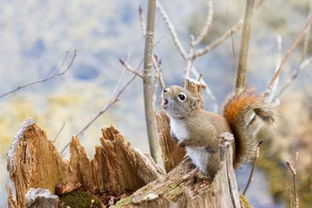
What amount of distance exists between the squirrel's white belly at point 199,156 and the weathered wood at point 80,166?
137 millimetres

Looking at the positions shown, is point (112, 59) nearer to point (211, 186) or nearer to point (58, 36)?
point (58, 36)

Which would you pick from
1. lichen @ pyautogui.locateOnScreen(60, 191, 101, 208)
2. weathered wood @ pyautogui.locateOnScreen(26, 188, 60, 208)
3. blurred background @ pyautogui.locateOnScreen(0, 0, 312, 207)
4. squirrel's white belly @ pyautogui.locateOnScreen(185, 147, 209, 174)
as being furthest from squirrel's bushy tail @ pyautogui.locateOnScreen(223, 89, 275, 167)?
blurred background @ pyautogui.locateOnScreen(0, 0, 312, 207)

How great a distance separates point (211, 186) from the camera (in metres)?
1.39

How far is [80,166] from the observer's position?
1710 mm

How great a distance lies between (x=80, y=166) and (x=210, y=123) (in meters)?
0.40

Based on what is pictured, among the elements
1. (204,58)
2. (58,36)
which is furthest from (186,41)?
(58,36)

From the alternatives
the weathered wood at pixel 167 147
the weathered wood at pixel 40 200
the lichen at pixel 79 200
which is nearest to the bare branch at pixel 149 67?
the weathered wood at pixel 167 147

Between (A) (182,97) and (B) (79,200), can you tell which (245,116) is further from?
(B) (79,200)

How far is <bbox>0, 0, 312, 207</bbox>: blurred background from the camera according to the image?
2.95m

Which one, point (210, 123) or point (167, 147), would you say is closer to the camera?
point (210, 123)

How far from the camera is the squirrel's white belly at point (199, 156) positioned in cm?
152

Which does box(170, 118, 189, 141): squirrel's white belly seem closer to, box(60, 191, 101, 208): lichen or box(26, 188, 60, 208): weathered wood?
box(60, 191, 101, 208): lichen

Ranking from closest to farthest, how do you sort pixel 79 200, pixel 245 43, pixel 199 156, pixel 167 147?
pixel 199 156, pixel 79 200, pixel 167 147, pixel 245 43

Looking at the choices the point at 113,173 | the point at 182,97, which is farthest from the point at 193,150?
the point at 113,173
